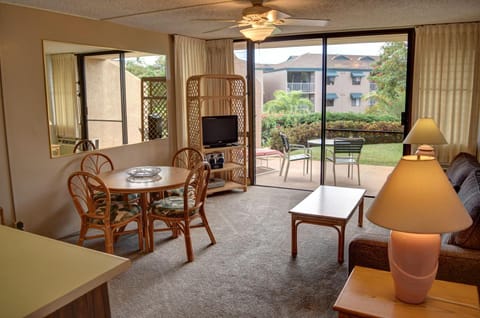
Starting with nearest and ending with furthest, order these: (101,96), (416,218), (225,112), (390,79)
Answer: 1. (416,218)
2. (101,96)
3. (390,79)
4. (225,112)

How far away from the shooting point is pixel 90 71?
14.6 ft

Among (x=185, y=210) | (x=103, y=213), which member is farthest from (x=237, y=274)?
(x=103, y=213)

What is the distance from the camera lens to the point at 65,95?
4180mm

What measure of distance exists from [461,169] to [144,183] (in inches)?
114

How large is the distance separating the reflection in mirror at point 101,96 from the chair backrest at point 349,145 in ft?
8.06

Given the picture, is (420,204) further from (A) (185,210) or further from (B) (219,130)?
(B) (219,130)

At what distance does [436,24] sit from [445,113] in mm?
1074

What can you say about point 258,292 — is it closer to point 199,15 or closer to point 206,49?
point 199,15

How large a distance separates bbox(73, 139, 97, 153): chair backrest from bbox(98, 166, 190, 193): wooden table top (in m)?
0.54

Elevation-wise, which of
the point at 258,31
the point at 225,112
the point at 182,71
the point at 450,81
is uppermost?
the point at 258,31

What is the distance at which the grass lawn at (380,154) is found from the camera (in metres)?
5.81

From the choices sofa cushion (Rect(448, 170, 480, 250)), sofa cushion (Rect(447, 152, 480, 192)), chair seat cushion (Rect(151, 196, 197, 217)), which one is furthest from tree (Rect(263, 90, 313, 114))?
sofa cushion (Rect(448, 170, 480, 250))

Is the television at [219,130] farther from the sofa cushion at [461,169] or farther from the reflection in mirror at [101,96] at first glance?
the sofa cushion at [461,169]

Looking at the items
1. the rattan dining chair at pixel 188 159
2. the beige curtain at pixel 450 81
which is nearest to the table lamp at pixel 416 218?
the rattan dining chair at pixel 188 159
